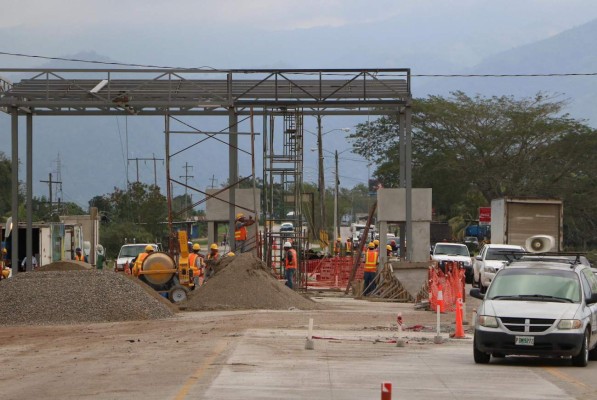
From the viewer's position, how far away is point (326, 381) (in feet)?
51.8

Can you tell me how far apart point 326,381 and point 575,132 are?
7184 cm

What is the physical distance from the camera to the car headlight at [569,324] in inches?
711

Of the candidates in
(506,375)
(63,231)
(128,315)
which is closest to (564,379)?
(506,375)

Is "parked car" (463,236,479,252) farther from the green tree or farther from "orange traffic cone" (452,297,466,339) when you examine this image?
"orange traffic cone" (452,297,466,339)

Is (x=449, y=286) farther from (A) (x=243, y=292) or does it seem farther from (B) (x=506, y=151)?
(B) (x=506, y=151)

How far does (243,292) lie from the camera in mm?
32844

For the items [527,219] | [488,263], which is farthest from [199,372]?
[527,219]

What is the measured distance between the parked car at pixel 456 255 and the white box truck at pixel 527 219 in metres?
1.66

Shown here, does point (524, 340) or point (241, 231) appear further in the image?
point (241, 231)

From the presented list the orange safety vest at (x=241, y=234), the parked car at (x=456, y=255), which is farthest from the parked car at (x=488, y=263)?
the orange safety vest at (x=241, y=234)

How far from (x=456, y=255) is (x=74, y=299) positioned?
1062 inches

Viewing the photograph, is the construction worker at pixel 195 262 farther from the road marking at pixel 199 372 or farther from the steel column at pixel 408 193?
the road marking at pixel 199 372

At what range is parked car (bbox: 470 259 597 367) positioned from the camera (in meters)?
18.0

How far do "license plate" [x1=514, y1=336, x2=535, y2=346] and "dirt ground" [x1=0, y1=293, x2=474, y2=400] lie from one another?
14.3ft
